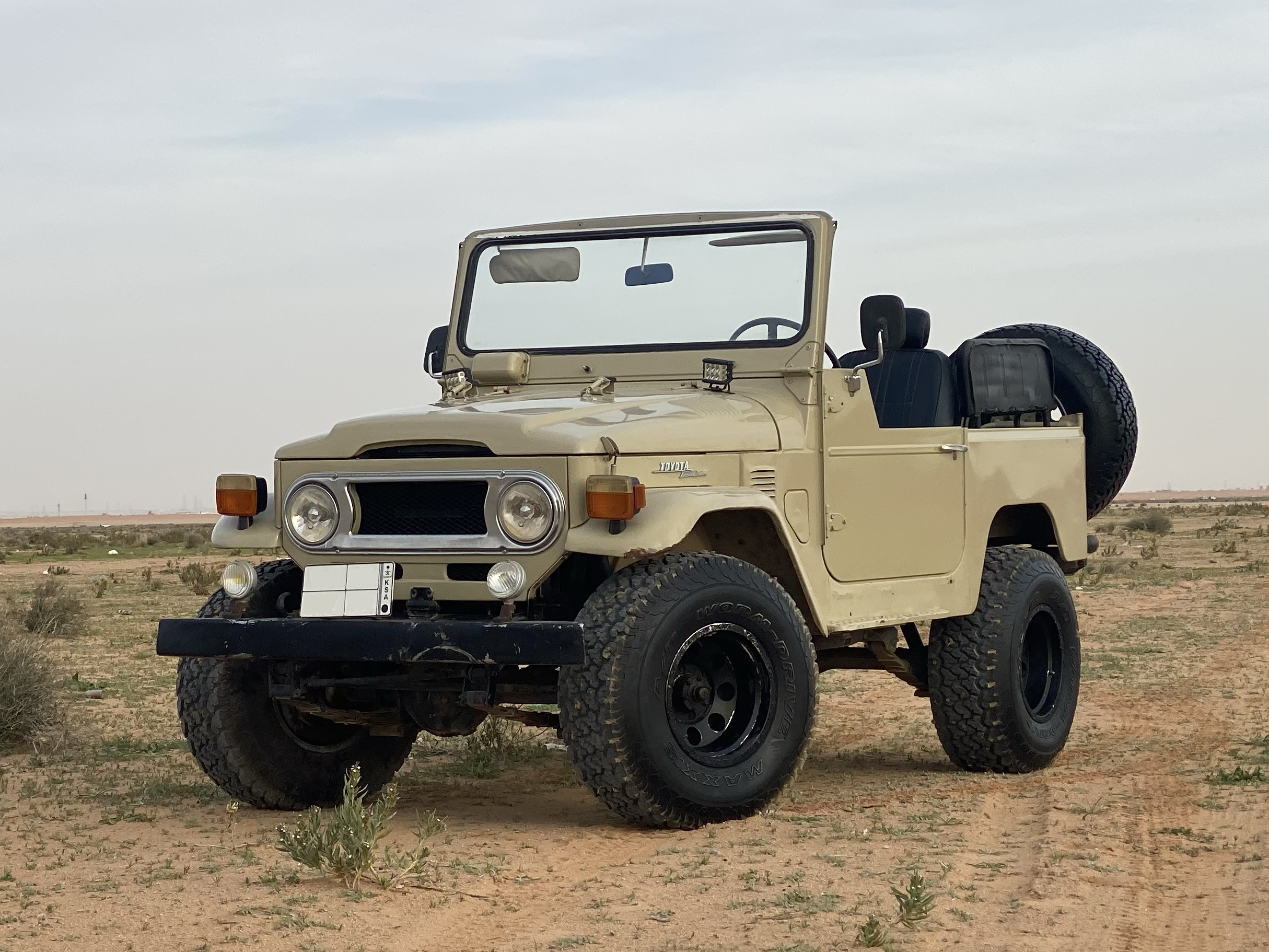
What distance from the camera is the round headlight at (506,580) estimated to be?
Answer: 242 inches

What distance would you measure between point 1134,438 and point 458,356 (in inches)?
154

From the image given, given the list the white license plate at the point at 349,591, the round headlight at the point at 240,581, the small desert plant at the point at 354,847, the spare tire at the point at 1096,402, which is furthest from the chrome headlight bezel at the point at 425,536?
the spare tire at the point at 1096,402

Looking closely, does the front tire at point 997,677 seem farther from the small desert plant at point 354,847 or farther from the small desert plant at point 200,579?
the small desert plant at point 200,579

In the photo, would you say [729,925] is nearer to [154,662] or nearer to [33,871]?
[33,871]

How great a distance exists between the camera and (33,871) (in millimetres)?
5957

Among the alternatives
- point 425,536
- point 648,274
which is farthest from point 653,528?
point 648,274

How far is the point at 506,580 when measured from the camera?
243 inches

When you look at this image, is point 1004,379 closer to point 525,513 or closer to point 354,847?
point 525,513

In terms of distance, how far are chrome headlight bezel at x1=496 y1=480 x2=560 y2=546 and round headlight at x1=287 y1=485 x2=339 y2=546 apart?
0.78 metres

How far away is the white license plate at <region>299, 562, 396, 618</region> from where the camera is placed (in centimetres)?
631

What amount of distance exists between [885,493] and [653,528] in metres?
1.88

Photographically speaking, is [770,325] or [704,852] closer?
[704,852]

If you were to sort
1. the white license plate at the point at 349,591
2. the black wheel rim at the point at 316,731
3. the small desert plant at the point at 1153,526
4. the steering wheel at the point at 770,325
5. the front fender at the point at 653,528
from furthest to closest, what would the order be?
1. the small desert plant at the point at 1153,526
2. the steering wheel at the point at 770,325
3. the black wheel rim at the point at 316,731
4. the white license plate at the point at 349,591
5. the front fender at the point at 653,528

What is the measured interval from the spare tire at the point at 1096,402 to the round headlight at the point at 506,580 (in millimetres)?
4182
